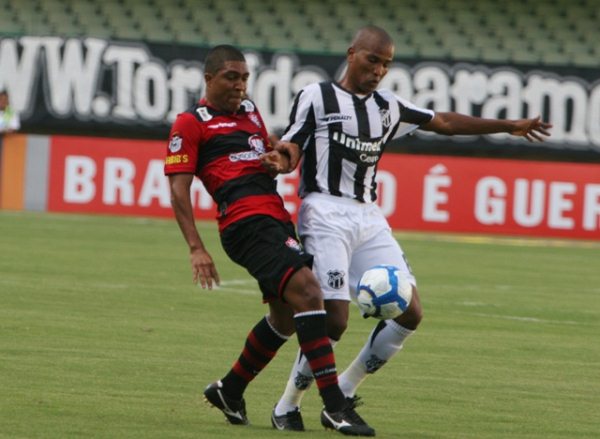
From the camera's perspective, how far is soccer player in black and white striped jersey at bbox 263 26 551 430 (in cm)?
755

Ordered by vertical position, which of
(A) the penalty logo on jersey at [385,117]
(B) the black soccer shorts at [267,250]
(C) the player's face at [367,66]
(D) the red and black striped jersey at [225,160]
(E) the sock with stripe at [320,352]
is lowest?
(E) the sock with stripe at [320,352]

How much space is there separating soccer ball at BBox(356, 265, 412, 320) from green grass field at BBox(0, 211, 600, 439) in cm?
61

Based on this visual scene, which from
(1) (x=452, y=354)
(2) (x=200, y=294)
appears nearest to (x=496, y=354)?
(1) (x=452, y=354)

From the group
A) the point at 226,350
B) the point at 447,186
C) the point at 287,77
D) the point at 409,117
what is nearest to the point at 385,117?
the point at 409,117

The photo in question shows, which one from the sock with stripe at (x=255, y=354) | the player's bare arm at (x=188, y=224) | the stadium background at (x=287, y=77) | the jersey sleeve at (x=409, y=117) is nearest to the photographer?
the player's bare arm at (x=188, y=224)

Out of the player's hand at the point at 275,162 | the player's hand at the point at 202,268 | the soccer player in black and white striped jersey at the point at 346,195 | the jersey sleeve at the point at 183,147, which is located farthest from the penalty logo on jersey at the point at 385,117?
the player's hand at the point at 202,268

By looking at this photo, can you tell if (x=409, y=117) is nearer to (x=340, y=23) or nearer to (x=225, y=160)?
(x=225, y=160)

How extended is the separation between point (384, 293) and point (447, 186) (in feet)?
55.7

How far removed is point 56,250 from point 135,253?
0.97m

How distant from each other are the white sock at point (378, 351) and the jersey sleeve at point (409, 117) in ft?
3.51

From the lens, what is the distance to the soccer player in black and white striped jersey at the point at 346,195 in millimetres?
7547

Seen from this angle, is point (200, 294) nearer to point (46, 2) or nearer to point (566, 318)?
point (566, 318)

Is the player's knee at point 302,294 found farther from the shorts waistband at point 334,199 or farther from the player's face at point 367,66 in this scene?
the player's face at point 367,66

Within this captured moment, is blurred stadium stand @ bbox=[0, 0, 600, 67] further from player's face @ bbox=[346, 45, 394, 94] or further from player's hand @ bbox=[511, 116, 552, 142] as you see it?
player's face @ bbox=[346, 45, 394, 94]
